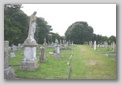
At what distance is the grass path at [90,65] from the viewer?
17.9 feet

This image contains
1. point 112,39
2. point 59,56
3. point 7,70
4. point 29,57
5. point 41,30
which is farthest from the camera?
point 59,56

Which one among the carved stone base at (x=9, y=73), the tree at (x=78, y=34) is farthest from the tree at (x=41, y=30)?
the carved stone base at (x=9, y=73)

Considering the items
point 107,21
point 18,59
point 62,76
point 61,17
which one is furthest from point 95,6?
point 18,59

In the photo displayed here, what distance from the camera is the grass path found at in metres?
5.46

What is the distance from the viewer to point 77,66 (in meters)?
5.69

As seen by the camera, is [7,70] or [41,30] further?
[41,30]

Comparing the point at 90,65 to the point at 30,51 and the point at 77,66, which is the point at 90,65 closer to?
the point at 77,66

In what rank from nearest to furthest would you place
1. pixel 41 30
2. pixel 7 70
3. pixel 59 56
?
pixel 7 70
pixel 41 30
pixel 59 56


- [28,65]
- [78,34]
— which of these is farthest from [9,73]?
[78,34]

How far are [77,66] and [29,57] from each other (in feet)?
3.52

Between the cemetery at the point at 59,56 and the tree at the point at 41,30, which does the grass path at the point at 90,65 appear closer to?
the cemetery at the point at 59,56

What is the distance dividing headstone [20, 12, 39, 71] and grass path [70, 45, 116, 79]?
865mm

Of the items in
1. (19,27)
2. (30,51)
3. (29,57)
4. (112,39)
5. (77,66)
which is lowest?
(77,66)

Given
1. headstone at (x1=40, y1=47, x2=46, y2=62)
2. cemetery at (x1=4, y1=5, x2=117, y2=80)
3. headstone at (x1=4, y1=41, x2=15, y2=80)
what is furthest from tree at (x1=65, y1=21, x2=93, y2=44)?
headstone at (x1=4, y1=41, x2=15, y2=80)
